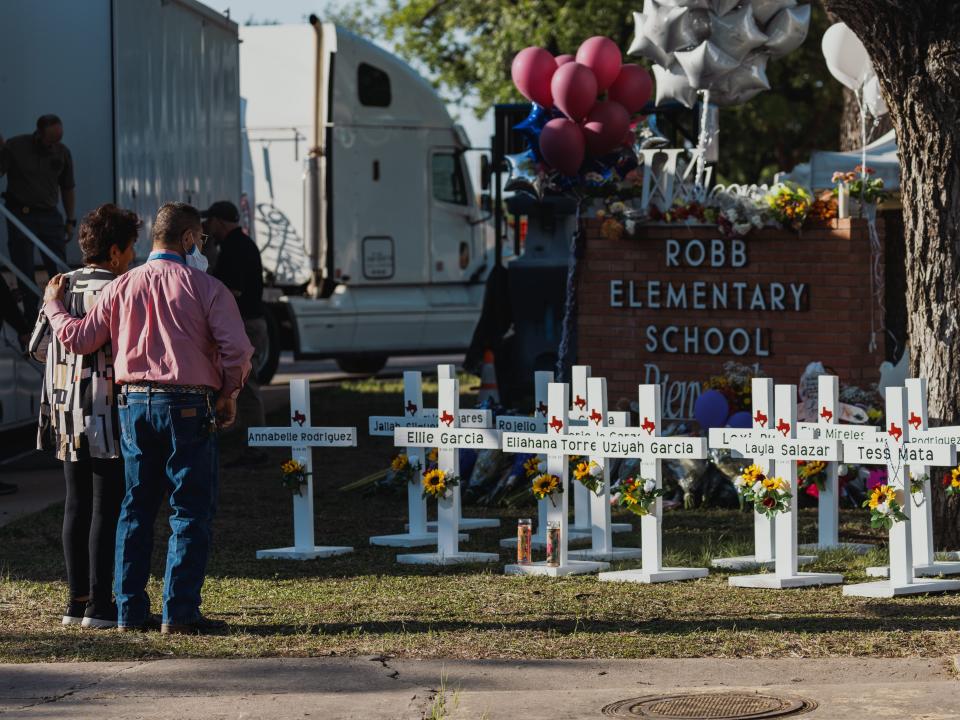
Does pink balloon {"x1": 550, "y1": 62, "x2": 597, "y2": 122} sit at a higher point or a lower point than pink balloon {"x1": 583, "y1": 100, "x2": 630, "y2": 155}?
higher

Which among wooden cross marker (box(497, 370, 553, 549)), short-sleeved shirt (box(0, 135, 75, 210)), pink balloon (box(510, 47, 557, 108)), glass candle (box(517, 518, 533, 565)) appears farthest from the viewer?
pink balloon (box(510, 47, 557, 108))

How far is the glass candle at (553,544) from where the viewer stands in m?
8.95

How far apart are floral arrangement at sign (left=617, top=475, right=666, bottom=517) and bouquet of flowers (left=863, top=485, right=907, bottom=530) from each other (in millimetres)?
1011

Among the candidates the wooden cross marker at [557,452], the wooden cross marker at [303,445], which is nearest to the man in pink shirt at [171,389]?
the wooden cross marker at [557,452]

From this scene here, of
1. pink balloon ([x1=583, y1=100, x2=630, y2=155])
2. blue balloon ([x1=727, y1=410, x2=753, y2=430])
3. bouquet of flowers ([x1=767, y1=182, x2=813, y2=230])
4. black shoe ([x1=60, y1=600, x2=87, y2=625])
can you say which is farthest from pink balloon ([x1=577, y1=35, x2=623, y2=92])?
black shoe ([x1=60, y1=600, x2=87, y2=625])

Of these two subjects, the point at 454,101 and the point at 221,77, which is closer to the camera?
the point at 221,77

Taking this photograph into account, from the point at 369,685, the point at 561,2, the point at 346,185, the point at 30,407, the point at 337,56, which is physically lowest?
the point at 369,685

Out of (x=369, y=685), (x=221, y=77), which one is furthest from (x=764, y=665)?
(x=221, y=77)

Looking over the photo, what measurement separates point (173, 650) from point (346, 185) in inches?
540

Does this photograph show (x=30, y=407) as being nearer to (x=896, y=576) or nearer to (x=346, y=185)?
(x=896, y=576)

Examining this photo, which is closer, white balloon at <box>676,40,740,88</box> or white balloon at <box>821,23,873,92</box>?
white balloon at <box>676,40,740,88</box>

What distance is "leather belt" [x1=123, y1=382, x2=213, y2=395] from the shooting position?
7.23 metres

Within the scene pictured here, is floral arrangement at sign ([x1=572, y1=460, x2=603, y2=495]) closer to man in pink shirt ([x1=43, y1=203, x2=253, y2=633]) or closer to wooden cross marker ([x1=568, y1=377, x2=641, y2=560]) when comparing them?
wooden cross marker ([x1=568, y1=377, x2=641, y2=560])

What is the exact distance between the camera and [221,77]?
58.4 ft
